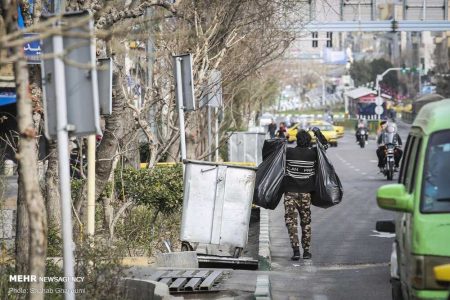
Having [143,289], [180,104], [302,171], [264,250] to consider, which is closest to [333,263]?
[264,250]

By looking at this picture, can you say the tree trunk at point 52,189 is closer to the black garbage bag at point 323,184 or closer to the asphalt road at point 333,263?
the asphalt road at point 333,263

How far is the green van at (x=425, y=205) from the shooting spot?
27.3ft

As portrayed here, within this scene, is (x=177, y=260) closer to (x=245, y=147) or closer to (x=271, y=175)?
(x=271, y=175)

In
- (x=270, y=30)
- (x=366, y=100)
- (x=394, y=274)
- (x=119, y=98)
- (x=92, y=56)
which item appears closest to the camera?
(x=92, y=56)

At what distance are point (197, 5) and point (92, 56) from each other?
1271cm

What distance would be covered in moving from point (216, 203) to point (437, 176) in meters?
6.13

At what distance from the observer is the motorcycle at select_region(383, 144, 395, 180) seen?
35406mm

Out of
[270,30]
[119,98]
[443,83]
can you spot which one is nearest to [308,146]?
[119,98]

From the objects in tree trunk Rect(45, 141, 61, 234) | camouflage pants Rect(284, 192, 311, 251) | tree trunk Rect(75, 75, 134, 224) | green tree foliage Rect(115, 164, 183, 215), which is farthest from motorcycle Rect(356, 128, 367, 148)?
tree trunk Rect(45, 141, 61, 234)

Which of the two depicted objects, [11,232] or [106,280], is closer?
[106,280]

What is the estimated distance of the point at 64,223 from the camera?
312 inches

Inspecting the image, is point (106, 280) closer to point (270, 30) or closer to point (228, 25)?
point (228, 25)

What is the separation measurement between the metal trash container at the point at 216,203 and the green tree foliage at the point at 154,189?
1.32 m
